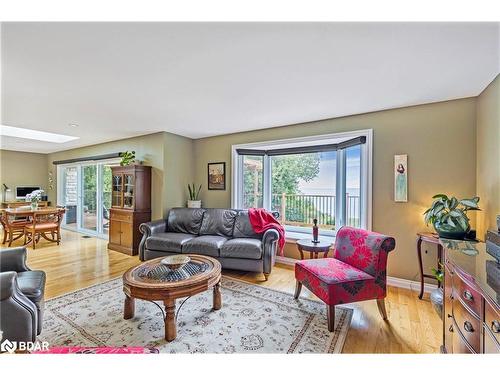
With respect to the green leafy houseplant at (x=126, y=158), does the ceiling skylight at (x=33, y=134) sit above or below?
above

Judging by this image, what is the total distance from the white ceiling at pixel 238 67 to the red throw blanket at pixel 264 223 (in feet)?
4.75

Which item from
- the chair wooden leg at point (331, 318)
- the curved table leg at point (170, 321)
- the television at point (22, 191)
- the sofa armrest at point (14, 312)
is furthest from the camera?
the television at point (22, 191)

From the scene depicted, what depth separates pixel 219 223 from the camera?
3814 millimetres

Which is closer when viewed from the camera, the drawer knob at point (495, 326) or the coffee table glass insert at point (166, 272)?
the drawer knob at point (495, 326)

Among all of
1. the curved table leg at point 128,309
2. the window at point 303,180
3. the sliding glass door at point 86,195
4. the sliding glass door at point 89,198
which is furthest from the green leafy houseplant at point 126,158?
the curved table leg at point 128,309

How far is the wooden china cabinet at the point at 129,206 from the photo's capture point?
4.18 metres

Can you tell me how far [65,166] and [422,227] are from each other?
8.25 metres

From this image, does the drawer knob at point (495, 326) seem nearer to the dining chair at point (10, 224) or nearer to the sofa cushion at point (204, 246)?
the sofa cushion at point (204, 246)

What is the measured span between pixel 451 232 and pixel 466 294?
1266 mm

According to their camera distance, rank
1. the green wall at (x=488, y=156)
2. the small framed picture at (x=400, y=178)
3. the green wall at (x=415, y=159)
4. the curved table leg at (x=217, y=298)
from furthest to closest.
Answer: the small framed picture at (x=400, y=178) → the green wall at (x=415, y=159) → the curved table leg at (x=217, y=298) → the green wall at (x=488, y=156)

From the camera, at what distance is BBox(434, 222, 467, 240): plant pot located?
2.17 meters

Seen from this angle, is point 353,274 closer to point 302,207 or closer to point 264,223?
point 264,223

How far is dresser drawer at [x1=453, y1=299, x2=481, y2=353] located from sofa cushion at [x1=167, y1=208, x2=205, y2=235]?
3287 mm
